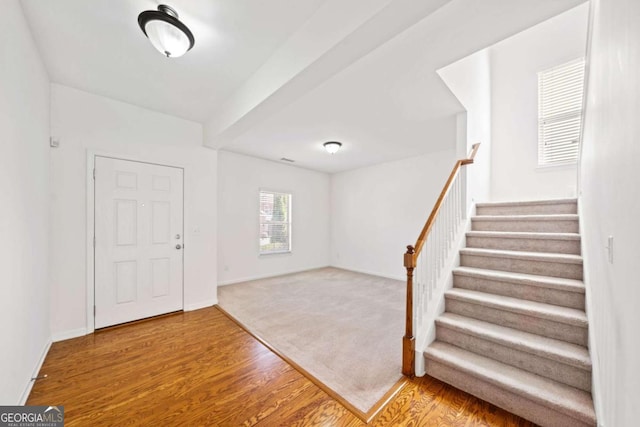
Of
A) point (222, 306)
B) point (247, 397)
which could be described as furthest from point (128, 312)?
point (247, 397)

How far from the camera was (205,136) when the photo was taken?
135 inches

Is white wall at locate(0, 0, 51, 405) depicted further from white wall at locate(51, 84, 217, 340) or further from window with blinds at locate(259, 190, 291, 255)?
window with blinds at locate(259, 190, 291, 255)

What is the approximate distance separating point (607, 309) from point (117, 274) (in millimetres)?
4118

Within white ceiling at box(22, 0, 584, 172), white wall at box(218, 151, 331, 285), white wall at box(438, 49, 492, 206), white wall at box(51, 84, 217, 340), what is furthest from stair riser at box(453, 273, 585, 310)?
white wall at box(218, 151, 331, 285)

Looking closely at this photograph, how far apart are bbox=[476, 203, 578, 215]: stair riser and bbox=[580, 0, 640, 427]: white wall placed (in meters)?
1.61

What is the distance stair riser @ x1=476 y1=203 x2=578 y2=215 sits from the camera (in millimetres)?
2793

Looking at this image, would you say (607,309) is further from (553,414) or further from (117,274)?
(117,274)

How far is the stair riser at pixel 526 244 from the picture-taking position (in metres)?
2.32

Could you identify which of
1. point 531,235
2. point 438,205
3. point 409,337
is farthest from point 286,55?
point 531,235

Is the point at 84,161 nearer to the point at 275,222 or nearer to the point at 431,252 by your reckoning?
the point at 275,222

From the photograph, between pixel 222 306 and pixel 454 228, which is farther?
pixel 222 306

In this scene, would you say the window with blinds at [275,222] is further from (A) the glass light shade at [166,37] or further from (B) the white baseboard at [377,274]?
(A) the glass light shade at [166,37]

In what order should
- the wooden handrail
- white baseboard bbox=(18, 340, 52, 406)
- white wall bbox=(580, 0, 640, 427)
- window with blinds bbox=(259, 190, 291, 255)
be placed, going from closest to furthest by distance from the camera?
white wall bbox=(580, 0, 640, 427), white baseboard bbox=(18, 340, 52, 406), the wooden handrail, window with blinds bbox=(259, 190, 291, 255)

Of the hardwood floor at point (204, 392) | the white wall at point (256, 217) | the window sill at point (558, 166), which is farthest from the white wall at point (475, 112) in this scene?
the white wall at point (256, 217)
